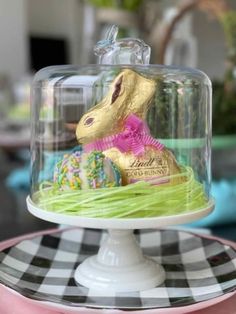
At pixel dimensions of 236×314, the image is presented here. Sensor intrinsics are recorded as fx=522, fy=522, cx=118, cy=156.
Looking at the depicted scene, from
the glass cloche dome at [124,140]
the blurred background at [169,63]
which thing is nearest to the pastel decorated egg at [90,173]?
the glass cloche dome at [124,140]

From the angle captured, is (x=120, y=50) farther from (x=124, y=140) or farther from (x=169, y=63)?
(x=169, y=63)

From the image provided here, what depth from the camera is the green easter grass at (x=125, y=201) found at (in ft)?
1.17

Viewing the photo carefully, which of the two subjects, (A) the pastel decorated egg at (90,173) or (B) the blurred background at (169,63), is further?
(B) the blurred background at (169,63)

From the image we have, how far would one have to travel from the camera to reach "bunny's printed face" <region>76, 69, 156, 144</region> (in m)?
0.38

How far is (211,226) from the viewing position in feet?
2.05

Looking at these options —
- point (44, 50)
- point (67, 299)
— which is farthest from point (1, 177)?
point (44, 50)

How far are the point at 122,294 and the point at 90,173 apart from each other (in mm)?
88

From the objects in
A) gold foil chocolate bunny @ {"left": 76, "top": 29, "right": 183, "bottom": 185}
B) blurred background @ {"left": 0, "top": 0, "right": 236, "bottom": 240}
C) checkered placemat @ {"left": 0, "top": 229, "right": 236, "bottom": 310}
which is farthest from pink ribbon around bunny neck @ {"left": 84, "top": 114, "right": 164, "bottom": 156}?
blurred background @ {"left": 0, "top": 0, "right": 236, "bottom": 240}

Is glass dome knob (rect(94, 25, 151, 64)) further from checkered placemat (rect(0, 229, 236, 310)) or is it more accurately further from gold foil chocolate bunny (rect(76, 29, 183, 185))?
checkered placemat (rect(0, 229, 236, 310))

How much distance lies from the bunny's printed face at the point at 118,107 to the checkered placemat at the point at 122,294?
0.11m

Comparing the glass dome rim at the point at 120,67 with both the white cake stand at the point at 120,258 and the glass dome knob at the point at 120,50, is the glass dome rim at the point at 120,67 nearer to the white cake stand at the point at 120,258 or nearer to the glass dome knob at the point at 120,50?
the glass dome knob at the point at 120,50

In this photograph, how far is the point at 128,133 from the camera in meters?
0.39

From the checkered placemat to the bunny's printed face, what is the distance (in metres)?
0.11

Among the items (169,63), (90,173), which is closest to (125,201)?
(90,173)
